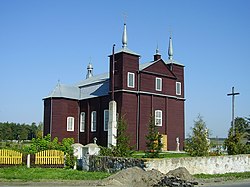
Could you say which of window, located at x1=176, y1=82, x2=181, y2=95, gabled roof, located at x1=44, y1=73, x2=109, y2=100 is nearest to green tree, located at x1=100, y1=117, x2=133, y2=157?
gabled roof, located at x1=44, y1=73, x2=109, y2=100

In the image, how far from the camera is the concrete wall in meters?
20.3

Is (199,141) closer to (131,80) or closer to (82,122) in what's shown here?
(131,80)

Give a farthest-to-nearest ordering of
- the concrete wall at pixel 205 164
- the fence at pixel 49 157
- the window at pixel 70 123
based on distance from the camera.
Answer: the window at pixel 70 123 < the fence at pixel 49 157 < the concrete wall at pixel 205 164

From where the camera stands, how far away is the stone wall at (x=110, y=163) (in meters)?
20.8

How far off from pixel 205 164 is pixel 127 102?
61.4ft

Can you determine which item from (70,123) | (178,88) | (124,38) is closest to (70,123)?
(70,123)

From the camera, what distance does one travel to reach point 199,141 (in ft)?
82.7

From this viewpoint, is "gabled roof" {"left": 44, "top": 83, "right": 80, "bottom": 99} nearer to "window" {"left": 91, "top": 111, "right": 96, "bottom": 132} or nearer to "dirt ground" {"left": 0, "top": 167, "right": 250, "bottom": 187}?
"window" {"left": 91, "top": 111, "right": 96, "bottom": 132}

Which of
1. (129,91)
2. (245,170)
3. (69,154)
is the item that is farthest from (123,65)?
(245,170)

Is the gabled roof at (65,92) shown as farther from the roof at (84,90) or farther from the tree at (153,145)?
the tree at (153,145)

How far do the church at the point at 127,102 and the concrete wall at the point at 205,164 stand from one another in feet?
50.5

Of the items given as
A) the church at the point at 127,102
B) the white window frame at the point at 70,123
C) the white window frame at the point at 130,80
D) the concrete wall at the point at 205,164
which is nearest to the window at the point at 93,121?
the church at the point at 127,102

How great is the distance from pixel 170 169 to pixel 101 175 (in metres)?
4.00

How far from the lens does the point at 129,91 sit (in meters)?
40.2
